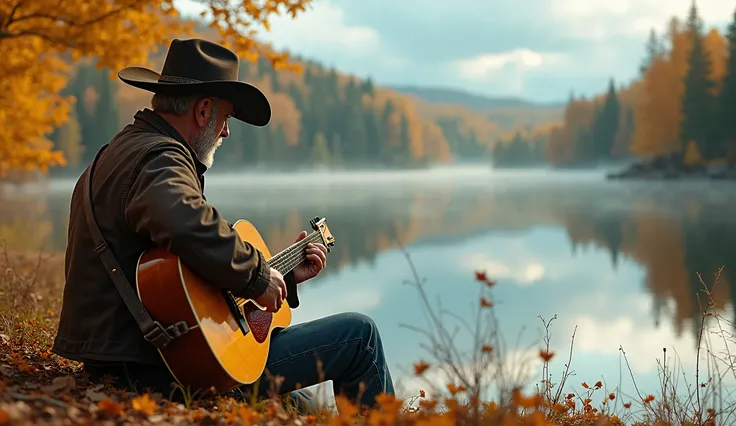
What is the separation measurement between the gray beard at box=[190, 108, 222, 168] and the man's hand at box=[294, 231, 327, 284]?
66cm

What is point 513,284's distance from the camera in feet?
38.5

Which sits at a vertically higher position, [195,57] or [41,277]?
[195,57]

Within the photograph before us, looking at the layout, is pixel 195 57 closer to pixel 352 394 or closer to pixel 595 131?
pixel 352 394

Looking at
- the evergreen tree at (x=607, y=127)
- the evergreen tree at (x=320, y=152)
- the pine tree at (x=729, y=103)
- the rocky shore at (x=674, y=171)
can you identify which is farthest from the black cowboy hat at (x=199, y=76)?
the evergreen tree at (x=320, y=152)

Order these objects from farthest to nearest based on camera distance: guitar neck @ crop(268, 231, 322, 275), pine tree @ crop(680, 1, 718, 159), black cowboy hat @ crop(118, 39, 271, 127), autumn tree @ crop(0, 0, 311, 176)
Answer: pine tree @ crop(680, 1, 718, 159) → autumn tree @ crop(0, 0, 311, 176) → guitar neck @ crop(268, 231, 322, 275) → black cowboy hat @ crop(118, 39, 271, 127)

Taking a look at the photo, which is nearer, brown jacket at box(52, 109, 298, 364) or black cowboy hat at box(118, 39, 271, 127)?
brown jacket at box(52, 109, 298, 364)

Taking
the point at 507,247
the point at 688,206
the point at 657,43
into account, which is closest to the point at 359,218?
the point at 507,247

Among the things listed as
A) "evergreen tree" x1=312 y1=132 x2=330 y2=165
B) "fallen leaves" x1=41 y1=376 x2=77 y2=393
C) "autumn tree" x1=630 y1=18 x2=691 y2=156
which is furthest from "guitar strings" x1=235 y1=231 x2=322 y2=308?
"evergreen tree" x1=312 y1=132 x2=330 y2=165

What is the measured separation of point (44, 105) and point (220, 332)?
38.6ft

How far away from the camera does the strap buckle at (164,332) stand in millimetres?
2725

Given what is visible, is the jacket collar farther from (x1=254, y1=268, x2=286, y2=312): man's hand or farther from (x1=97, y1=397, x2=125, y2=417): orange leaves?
(x1=97, y1=397, x2=125, y2=417): orange leaves

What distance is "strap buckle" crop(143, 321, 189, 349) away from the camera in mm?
2725

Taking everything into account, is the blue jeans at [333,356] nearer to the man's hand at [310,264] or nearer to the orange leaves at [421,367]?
the man's hand at [310,264]

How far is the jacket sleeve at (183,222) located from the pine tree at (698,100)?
4400 centimetres
